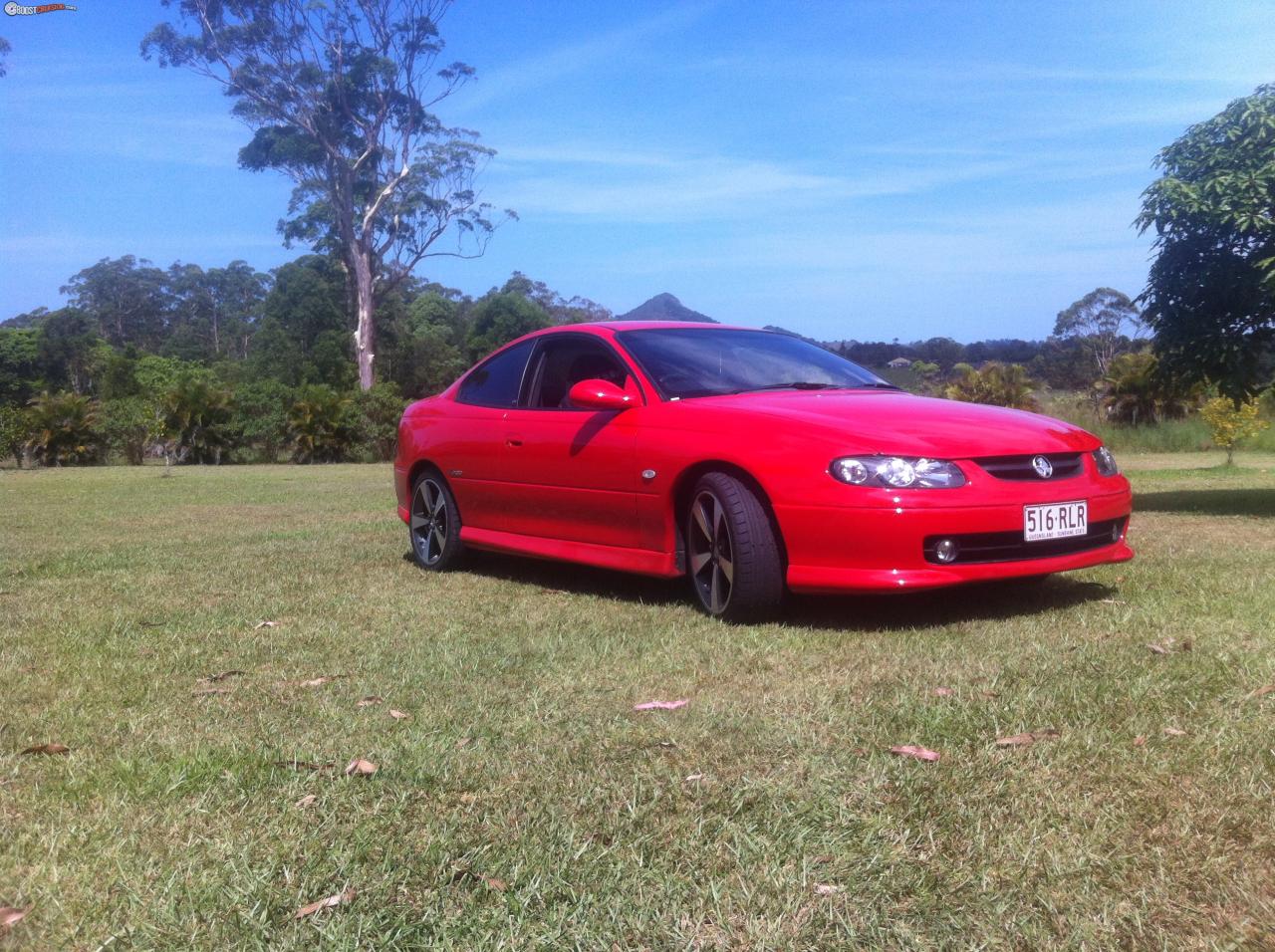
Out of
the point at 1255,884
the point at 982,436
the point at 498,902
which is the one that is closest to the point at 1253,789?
the point at 1255,884

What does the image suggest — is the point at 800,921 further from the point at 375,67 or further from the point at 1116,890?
the point at 375,67

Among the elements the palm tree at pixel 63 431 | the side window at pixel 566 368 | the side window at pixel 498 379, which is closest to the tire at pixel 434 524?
the side window at pixel 498 379

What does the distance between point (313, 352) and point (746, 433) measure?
45.8 metres

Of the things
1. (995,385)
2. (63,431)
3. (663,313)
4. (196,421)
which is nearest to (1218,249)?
(663,313)

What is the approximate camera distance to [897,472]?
15.6 ft

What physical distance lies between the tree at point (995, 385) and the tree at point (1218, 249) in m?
18.7

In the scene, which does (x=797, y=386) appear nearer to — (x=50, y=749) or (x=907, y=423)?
(x=907, y=423)

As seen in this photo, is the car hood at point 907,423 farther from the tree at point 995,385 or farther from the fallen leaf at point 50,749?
the tree at point 995,385

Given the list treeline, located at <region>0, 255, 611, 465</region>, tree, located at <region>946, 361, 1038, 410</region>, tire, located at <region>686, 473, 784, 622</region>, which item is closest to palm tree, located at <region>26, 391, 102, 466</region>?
treeline, located at <region>0, 255, 611, 465</region>

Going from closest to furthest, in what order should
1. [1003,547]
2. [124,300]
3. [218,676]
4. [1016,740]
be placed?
1. [1016,740]
2. [218,676]
3. [1003,547]
4. [124,300]

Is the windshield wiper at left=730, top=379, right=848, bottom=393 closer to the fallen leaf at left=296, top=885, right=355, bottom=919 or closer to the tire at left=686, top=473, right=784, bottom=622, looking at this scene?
the tire at left=686, top=473, right=784, bottom=622

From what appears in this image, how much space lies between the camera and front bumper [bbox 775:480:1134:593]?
4691mm

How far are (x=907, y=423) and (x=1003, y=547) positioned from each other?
65cm

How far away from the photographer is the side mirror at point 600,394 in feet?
18.4
